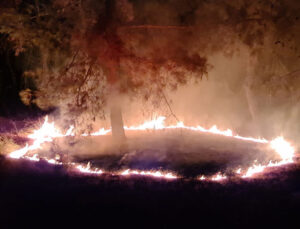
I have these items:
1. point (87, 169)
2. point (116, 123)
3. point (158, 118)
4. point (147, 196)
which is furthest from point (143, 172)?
point (158, 118)

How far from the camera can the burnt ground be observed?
4.48 meters

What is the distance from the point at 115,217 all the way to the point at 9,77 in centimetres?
1303

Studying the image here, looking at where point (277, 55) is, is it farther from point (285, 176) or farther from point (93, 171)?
point (93, 171)

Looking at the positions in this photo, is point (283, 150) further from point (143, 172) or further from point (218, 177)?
point (143, 172)

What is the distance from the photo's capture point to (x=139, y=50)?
9.22 m

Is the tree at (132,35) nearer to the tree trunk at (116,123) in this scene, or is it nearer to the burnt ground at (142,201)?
the tree trunk at (116,123)

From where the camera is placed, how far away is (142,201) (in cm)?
517

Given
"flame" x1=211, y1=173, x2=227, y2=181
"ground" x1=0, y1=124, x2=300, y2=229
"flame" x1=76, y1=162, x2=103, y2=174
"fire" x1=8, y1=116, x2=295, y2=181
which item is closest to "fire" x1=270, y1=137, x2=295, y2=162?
"fire" x1=8, y1=116, x2=295, y2=181

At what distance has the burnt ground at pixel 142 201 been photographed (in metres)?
4.48

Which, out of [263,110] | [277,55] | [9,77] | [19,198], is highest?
[9,77]

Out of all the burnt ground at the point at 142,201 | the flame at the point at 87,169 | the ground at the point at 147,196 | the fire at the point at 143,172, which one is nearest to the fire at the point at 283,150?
the fire at the point at 143,172

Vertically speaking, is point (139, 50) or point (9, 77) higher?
point (9, 77)

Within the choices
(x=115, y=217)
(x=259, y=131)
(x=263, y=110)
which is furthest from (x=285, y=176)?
(x=263, y=110)

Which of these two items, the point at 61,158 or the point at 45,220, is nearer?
the point at 45,220
